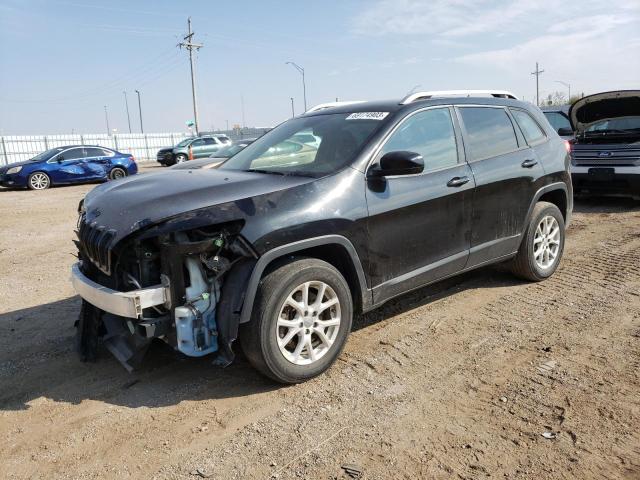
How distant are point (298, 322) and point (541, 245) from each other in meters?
3.16

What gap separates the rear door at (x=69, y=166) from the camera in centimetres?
1838

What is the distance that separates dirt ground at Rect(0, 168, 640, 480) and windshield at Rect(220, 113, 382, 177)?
1.41 meters

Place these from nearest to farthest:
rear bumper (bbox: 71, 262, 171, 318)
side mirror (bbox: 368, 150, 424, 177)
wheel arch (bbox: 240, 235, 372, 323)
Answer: rear bumper (bbox: 71, 262, 171, 318) < wheel arch (bbox: 240, 235, 372, 323) < side mirror (bbox: 368, 150, 424, 177)

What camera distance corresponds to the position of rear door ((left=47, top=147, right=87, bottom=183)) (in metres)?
18.4

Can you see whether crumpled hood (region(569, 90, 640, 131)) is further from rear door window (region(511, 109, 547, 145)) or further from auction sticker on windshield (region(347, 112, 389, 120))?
auction sticker on windshield (region(347, 112, 389, 120))

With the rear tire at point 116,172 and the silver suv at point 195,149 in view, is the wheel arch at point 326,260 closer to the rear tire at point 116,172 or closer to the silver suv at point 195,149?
the rear tire at point 116,172

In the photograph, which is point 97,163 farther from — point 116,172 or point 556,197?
point 556,197

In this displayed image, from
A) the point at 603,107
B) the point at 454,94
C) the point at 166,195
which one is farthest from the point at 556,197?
the point at 603,107

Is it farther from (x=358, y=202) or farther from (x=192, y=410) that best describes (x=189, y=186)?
(x=192, y=410)

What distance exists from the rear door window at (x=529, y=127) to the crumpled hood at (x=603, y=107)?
16.9ft

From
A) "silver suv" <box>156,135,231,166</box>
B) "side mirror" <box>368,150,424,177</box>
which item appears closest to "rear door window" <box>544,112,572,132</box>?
"side mirror" <box>368,150,424,177</box>

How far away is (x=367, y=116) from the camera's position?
4.26 metres

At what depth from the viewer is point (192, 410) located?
327 centimetres

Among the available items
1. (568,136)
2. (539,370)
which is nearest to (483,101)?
(539,370)
